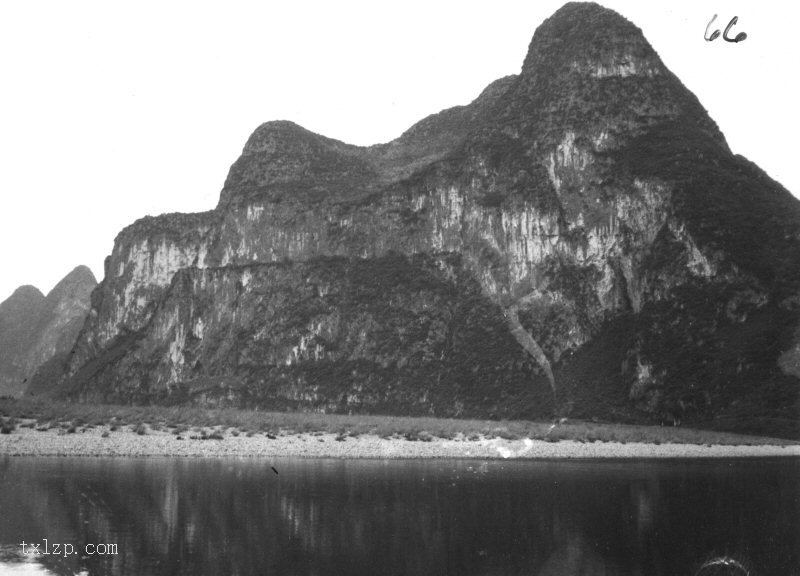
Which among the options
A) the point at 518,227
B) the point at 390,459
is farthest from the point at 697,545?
the point at 518,227

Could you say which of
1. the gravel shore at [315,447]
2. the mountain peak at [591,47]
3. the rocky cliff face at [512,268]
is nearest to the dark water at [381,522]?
the gravel shore at [315,447]

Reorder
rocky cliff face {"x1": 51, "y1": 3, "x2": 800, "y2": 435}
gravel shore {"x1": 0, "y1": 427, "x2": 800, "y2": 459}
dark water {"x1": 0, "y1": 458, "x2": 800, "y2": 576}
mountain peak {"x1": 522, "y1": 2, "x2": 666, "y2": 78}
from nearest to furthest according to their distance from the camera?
dark water {"x1": 0, "y1": 458, "x2": 800, "y2": 576} < gravel shore {"x1": 0, "y1": 427, "x2": 800, "y2": 459} < rocky cliff face {"x1": 51, "y1": 3, "x2": 800, "y2": 435} < mountain peak {"x1": 522, "y1": 2, "x2": 666, "y2": 78}

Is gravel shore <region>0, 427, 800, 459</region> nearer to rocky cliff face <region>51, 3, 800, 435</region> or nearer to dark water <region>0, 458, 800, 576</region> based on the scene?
dark water <region>0, 458, 800, 576</region>

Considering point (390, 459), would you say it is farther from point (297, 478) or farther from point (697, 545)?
point (697, 545)

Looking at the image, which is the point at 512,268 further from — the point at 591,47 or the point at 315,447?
the point at 315,447

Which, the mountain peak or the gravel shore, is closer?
the gravel shore

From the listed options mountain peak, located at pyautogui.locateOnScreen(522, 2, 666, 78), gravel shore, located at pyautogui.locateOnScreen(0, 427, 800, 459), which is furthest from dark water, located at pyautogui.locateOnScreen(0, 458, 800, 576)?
mountain peak, located at pyautogui.locateOnScreen(522, 2, 666, 78)
